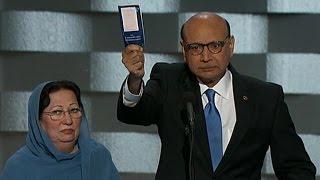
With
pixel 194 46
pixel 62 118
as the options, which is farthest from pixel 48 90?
pixel 194 46

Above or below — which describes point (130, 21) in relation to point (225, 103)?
above

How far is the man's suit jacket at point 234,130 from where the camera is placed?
2141 mm

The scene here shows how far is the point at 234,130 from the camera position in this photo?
216cm

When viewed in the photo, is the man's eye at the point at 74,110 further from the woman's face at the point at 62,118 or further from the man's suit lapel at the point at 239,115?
the man's suit lapel at the point at 239,115

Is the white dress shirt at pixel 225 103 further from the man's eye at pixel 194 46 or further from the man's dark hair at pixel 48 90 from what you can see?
the man's dark hair at pixel 48 90

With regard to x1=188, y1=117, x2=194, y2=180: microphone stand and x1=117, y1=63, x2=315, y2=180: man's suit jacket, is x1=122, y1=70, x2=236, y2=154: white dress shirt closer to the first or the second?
x1=117, y1=63, x2=315, y2=180: man's suit jacket

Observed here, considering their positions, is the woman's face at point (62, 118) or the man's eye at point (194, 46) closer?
the man's eye at point (194, 46)

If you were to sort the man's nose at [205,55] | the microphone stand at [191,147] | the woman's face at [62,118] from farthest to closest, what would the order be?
the woman's face at [62,118] → the man's nose at [205,55] → the microphone stand at [191,147]

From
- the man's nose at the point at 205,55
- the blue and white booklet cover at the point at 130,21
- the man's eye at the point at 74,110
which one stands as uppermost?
the blue and white booklet cover at the point at 130,21

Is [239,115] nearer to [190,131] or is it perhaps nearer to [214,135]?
[214,135]

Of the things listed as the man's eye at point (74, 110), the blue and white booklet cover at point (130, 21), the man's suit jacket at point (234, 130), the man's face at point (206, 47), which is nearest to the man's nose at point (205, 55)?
the man's face at point (206, 47)

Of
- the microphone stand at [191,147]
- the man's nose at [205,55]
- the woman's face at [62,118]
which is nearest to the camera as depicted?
the microphone stand at [191,147]

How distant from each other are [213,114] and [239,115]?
0.07 m

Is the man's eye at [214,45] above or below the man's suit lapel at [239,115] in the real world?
above
